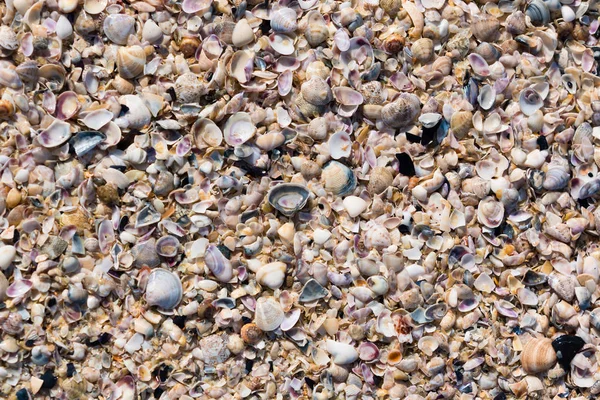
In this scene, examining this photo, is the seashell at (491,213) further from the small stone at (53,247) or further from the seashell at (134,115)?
the small stone at (53,247)

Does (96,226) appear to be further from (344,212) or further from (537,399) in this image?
(537,399)

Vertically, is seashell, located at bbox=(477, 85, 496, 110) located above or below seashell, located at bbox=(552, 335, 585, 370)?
above

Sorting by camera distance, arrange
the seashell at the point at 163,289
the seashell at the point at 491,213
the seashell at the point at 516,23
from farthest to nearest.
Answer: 1. the seashell at the point at 516,23
2. the seashell at the point at 491,213
3. the seashell at the point at 163,289

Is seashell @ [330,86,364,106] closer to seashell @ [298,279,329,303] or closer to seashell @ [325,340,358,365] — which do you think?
seashell @ [298,279,329,303]

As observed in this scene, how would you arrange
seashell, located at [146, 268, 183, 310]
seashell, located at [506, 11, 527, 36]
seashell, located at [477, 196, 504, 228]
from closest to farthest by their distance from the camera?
seashell, located at [146, 268, 183, 310]
seashell, located at [477, 196, 504, 228]
seashell, located at [506, 11, 527, 36]

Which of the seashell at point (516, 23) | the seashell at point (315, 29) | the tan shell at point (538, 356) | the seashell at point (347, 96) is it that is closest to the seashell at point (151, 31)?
the seashell at point (315, 29)

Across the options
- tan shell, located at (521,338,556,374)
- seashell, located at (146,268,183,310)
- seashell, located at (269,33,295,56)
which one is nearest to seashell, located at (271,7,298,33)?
seashell, located at (269,33,295,56)
